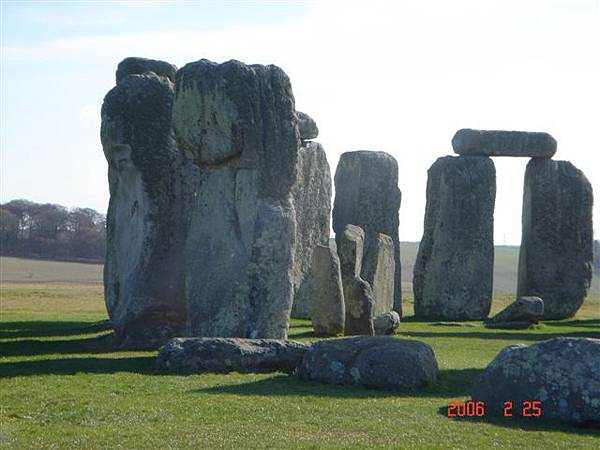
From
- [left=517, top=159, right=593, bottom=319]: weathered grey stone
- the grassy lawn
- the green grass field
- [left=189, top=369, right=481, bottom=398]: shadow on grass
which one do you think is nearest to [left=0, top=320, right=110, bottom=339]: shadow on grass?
the green grass field

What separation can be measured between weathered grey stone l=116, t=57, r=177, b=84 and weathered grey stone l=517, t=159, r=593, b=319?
16131mm

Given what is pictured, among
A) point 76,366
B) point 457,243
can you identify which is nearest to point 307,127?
point 457,243

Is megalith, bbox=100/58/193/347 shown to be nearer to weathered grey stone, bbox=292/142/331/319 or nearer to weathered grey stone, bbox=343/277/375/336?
weathered grey stone, bbox=343/277/375/336

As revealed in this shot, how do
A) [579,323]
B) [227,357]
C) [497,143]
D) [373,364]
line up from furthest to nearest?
[497,143]
[579,323]
[227,357]
[373,364]

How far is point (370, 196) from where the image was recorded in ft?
106

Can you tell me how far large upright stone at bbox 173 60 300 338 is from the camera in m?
18.1

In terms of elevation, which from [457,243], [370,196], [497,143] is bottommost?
[457,243]

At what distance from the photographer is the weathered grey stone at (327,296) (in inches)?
913

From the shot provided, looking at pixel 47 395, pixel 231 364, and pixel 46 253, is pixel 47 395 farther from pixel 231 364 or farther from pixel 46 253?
pixel 46 253

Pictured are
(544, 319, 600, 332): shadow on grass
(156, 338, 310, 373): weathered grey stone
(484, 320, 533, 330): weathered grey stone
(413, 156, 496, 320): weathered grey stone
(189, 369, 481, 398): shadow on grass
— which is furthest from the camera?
(413, 156, 496, 320): weathered grey stone

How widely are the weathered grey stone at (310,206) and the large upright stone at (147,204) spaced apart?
10.8m

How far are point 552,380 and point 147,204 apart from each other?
10574 millimetres
